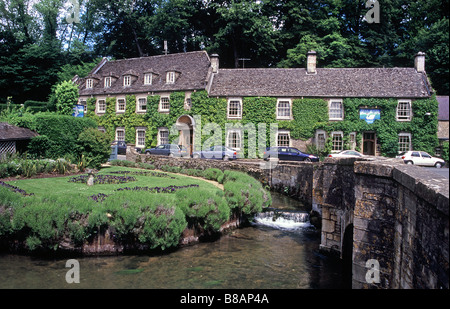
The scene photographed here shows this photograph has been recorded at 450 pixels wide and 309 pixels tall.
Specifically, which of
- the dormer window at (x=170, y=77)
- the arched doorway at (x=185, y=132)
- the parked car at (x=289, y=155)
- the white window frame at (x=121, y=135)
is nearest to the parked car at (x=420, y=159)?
the parked car at (x=289, y=155)

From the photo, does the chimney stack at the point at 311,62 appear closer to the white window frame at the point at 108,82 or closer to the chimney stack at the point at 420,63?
the chimney stack at the point at 420,63

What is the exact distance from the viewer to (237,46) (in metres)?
43.6

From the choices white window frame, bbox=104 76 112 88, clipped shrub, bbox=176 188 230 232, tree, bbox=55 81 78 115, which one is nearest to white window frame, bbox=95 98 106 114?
white window frame, bbox=104 76 112 88

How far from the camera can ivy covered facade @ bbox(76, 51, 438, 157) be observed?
29.8 metres

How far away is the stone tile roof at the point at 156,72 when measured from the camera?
33969 mm

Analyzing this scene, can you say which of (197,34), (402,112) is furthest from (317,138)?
(197,34)

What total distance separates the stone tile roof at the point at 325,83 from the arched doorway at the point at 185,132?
3907 mm

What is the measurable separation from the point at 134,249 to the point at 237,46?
122ft

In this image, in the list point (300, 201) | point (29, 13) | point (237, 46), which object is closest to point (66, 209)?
point (300, 201)

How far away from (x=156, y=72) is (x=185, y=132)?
8034 millimetres

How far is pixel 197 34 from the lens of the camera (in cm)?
4809

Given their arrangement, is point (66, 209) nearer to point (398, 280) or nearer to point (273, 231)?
point (273, 231)

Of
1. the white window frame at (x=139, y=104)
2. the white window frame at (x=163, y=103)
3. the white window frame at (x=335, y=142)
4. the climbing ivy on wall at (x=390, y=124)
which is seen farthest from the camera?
the white window frame at (x=139, y=104)

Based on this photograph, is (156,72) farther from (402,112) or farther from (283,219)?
(283,219)
